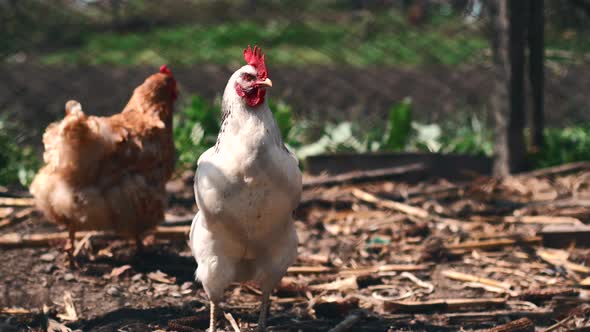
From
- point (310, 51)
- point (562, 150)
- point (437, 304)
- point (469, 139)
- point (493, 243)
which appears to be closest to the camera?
point (437, 304)

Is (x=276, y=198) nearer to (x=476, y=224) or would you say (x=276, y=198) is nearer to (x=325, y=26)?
(x=476, y=224)

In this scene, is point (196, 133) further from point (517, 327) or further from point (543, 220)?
point (517, 327)

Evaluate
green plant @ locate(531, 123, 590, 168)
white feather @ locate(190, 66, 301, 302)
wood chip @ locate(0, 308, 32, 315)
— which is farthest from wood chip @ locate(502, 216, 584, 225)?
wood chip @ locate(0, 308, 32, 315)

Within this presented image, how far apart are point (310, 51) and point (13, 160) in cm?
666

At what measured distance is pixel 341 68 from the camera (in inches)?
349

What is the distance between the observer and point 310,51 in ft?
36.1

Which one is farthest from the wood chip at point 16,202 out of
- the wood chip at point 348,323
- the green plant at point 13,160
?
the wood chip at point 348,323

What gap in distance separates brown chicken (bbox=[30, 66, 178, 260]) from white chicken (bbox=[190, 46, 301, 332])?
85 centimetres

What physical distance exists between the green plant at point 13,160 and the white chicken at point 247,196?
2.62 m

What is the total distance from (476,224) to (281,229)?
1.86 meters

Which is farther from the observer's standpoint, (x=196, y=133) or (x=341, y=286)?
(x=196, y=133)

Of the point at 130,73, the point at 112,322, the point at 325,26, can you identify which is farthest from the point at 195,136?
the point at 325,26

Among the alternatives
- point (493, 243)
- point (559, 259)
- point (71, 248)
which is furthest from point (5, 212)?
point (559, 259)

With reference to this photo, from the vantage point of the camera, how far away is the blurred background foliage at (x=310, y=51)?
17.7 ft
